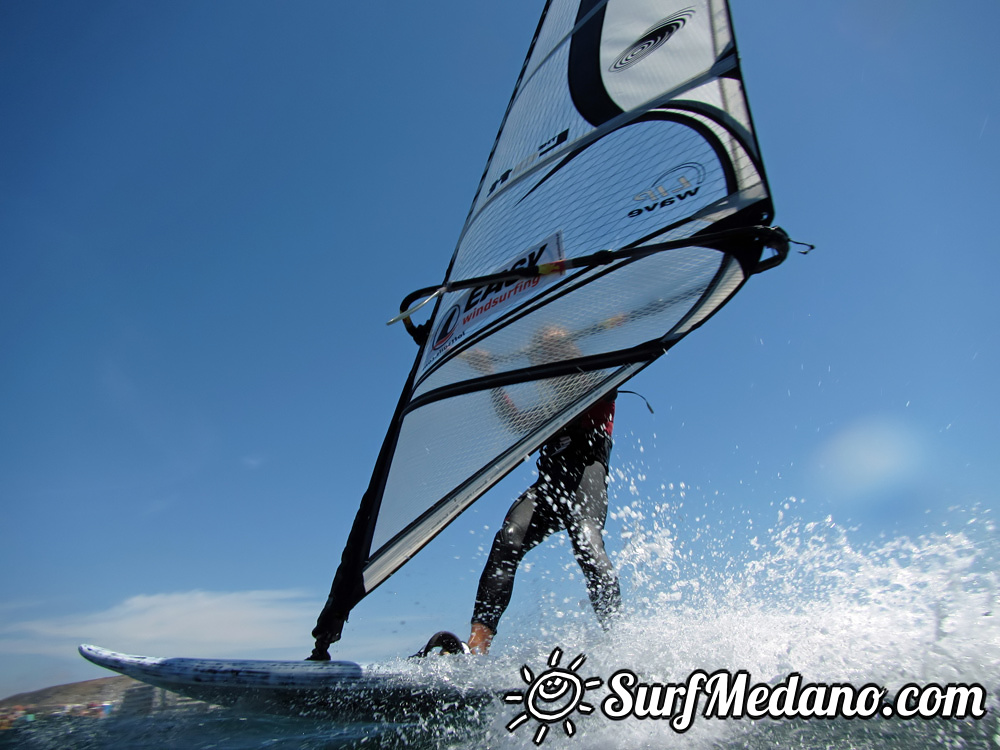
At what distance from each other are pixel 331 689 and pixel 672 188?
7.58ft

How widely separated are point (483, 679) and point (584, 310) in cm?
139

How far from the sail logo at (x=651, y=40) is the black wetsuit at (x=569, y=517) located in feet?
5.79

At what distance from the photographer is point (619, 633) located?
2.16 meters

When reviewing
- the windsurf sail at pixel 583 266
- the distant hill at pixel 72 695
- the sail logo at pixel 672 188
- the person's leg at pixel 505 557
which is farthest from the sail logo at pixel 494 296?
the distant hill at pixel 72 695

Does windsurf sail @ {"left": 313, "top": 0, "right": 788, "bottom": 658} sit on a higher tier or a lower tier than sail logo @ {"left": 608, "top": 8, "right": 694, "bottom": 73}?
lower

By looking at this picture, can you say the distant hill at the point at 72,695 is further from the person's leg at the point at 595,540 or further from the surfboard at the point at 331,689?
the person's leg at the point at 595,540

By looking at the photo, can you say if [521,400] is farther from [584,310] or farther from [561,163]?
[561,163]

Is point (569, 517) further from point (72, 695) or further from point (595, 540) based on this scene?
point (72, 695)

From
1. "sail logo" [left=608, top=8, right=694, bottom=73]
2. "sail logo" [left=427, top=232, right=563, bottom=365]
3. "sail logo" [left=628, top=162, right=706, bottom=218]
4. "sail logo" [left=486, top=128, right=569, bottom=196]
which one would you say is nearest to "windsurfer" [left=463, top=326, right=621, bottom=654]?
"sail logo" [left=427, top=232, right=563, bottom=365]

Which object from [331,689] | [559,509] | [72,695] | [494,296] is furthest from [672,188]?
[72,695]

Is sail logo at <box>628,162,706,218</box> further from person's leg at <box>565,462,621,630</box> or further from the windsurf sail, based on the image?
person's leg at <box>565,462,621,630</box>

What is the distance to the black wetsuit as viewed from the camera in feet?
7.38

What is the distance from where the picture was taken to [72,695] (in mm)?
2328

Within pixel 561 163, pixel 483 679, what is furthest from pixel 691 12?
pixel 483 679
